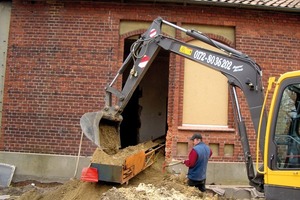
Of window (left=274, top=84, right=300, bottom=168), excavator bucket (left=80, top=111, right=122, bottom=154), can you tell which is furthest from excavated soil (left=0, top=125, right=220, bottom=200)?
window (left=274, top=84, right=300, bottom=168)

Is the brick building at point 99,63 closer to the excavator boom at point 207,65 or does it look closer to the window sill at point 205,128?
the window sill at point 205,128

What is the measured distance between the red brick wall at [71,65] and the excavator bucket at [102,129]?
3.48 m

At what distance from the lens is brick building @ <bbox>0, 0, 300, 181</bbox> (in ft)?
33.7

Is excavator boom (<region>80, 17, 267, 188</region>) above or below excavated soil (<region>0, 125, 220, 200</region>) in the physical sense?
above

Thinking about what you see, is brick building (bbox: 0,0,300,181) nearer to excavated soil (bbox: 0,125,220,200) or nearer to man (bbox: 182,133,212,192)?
excavated soil (bbox: 0,125,220,200)

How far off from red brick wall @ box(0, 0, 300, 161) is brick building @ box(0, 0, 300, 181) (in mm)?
27

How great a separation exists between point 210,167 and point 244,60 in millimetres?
4819

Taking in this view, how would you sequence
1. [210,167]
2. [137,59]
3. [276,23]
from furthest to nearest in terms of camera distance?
[276,23] < [210,167] < [137,59]

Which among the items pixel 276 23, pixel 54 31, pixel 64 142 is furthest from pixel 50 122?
pixel 276 23

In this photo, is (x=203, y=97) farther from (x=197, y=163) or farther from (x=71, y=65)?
(x=71, y=65)

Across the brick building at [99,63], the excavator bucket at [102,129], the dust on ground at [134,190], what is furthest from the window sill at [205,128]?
the excavator bucket at [102,129]

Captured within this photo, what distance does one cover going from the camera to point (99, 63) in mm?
10398

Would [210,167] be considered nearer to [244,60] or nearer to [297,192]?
[244,60]

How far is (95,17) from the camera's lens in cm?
1048
